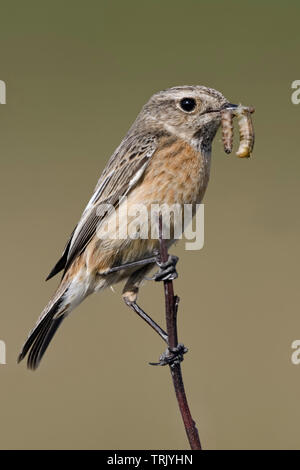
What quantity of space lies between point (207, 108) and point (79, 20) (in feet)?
18.8

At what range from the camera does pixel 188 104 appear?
4.50 meters

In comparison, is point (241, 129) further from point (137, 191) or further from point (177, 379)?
point (177, 379)

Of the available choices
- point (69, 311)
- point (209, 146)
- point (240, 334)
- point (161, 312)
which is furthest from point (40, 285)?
point (209, 146)

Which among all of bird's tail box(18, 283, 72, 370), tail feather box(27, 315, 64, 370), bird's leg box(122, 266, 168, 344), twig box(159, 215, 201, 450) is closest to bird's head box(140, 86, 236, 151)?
bird's leg box(122, 266, 168, 344)

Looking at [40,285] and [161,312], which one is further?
[40,285]

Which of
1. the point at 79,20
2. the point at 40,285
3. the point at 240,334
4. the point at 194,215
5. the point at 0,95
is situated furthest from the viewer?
the point at 79,20

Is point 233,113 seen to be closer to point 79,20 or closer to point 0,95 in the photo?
point 0,95

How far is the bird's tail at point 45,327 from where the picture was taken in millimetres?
4336

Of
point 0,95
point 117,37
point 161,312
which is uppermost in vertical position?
point 117,37

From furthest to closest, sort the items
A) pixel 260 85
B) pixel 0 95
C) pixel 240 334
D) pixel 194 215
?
pixel 260 85
pixel 0 95
pixel 240 334
pixel 194 215

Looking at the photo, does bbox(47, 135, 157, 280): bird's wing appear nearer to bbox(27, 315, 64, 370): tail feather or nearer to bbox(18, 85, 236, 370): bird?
bbox(18, 85, 236, 370): bird

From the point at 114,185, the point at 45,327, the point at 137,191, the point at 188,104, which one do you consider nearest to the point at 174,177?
the point at 137,191

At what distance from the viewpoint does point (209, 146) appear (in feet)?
14.8

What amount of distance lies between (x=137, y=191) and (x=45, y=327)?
0.89m
